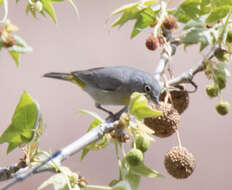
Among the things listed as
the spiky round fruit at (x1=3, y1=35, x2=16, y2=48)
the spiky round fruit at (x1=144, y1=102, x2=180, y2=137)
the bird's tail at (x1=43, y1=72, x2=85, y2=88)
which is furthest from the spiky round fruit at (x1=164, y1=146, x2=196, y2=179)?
the bird's tail at (x1=43, y1=72, x2=85, y2=88)

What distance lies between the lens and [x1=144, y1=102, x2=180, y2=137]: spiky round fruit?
0.67 metres

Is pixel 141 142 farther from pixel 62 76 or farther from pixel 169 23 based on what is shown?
pixel 62 76

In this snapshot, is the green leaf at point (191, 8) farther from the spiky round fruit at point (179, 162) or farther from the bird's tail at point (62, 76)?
the bird's tail at point (62, 76)

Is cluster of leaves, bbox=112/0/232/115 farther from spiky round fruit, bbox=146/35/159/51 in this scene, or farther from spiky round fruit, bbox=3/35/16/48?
spiky round fruit, bbox=3/35/16/48

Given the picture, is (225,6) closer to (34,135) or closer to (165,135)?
(165,135)

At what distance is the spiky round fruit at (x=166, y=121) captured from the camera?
0.67 metres

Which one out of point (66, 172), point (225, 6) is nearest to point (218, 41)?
point (225, 6)

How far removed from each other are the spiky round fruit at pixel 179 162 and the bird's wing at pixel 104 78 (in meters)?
0.43

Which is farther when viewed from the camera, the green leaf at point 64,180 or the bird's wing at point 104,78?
the bird's wing at point 104,78

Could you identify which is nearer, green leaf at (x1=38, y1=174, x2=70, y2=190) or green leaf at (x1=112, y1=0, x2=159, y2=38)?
green leaf at (x1=38, y1=174, x2=70, y2=190)

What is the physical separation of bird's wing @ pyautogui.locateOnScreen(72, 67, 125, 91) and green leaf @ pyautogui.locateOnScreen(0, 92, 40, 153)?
525 mm

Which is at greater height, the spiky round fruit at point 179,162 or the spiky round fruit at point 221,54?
the spiky round fruit at point 221,54

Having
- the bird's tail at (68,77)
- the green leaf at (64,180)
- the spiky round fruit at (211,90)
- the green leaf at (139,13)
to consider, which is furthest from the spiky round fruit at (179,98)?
the bird's tail at (68,77)

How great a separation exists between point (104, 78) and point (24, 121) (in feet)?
1.89
